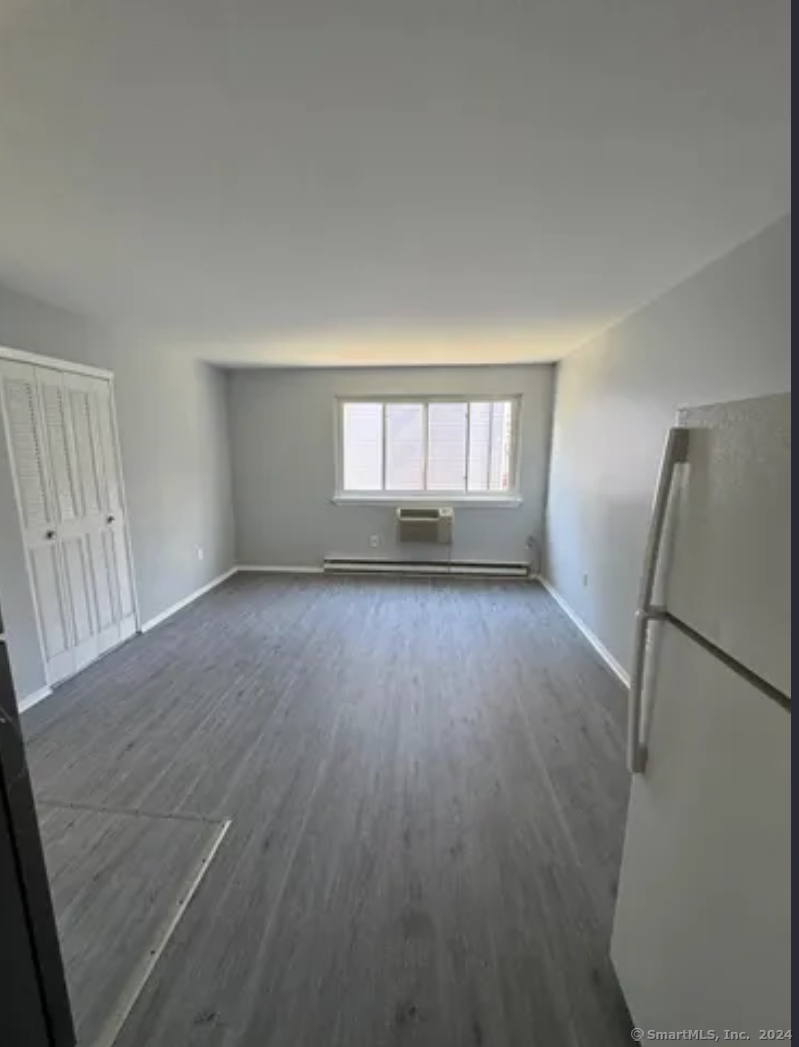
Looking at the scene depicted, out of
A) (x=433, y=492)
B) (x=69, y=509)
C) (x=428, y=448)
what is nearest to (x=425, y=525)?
(x=433, y=492)

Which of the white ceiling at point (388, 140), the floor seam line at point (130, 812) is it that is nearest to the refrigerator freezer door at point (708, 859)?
the white ceiling at point (388, 140)

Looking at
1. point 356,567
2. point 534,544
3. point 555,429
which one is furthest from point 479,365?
point 356,567

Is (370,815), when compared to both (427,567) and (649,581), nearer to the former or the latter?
(649,581)

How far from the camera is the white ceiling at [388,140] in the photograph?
1014 millimetres

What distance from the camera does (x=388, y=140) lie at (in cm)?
139

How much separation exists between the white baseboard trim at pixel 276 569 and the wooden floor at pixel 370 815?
1.76 metres

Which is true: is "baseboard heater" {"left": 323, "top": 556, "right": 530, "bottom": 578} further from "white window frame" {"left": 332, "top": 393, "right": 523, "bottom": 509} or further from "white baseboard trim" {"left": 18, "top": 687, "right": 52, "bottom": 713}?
"white baseboard trim" {"left": 18, "top": 687, "right": 52, "bottom": 713}

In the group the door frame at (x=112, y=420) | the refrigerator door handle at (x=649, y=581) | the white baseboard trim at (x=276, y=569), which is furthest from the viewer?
the white baseboard trim at (x=276, y=569)

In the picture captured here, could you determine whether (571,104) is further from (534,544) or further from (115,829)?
(534,544)

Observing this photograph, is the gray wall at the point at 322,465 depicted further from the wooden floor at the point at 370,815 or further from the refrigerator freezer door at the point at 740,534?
the refrigerator freezer door at the point at 740,534

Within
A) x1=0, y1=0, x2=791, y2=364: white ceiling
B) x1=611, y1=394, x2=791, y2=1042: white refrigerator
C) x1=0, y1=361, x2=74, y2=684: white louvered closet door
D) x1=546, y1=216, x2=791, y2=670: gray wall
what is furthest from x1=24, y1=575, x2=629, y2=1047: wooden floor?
x1=0, y1=0, x2=791, y2=364: white ceiling

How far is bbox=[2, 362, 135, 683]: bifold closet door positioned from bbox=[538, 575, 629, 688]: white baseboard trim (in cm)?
361

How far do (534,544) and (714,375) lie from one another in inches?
133

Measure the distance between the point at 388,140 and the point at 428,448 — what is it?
4236mm
